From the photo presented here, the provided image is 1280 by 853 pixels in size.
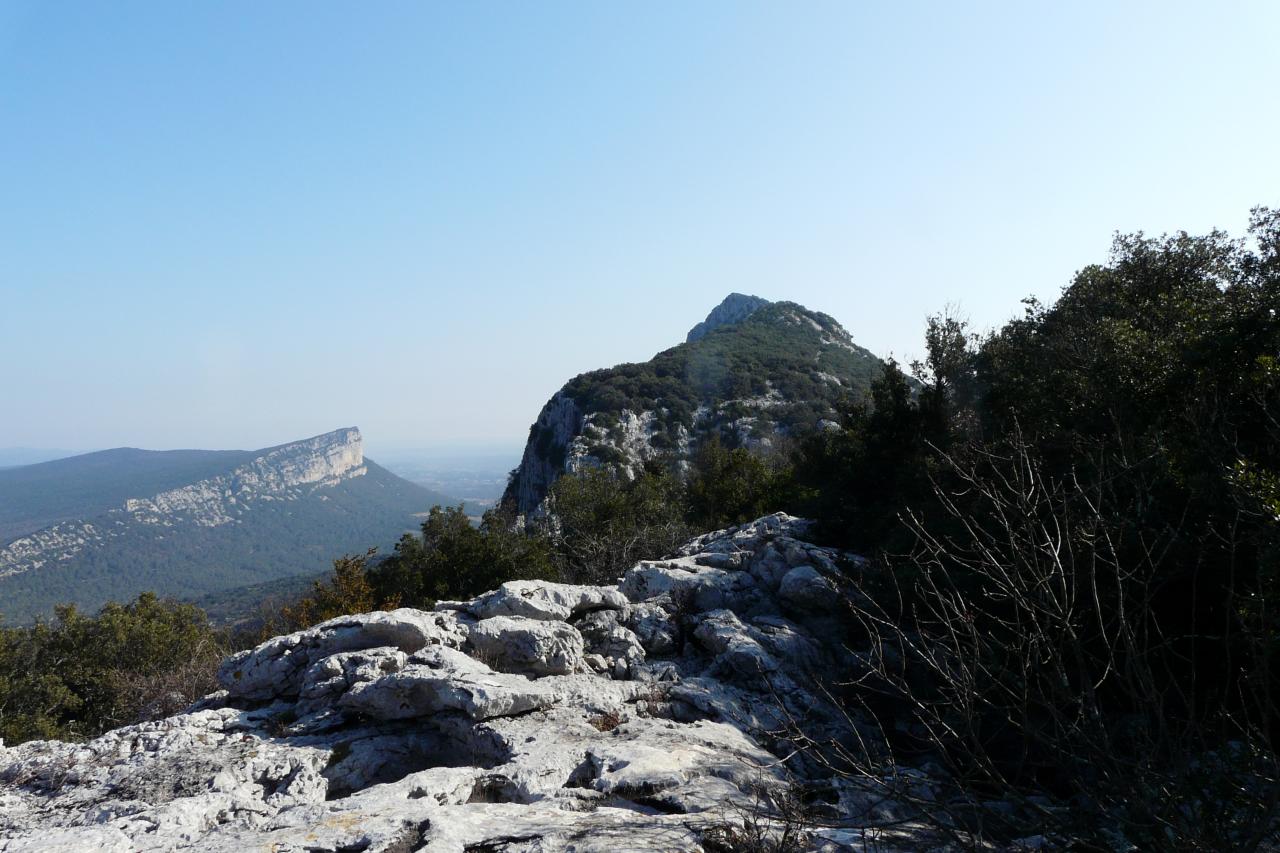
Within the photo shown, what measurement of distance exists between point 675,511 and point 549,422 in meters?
41.9

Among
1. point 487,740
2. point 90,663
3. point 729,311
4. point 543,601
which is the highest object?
point 729,311

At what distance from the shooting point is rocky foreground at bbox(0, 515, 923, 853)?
5438 mm

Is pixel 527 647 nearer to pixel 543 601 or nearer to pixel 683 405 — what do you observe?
pixel 543 601

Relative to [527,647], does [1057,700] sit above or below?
above

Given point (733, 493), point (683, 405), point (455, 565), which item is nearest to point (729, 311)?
point (683, 405)

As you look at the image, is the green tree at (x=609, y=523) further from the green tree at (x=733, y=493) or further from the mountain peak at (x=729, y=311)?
the mountain peak at (x=729, y=311)

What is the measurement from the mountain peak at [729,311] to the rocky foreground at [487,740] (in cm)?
10765

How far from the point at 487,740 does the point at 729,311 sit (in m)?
120

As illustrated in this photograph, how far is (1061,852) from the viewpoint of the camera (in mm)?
3244

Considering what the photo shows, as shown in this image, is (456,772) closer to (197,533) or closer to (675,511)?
(675,511)

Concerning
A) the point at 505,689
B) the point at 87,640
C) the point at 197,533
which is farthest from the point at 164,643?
the point at 197,533

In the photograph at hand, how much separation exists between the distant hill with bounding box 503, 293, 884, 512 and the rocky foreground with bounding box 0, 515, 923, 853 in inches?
1512

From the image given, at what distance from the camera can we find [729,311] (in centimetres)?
12375

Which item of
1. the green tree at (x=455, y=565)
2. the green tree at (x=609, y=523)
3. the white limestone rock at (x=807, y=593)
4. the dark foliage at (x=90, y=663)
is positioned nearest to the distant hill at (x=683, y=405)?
the green tree at (x=609, y=523)
